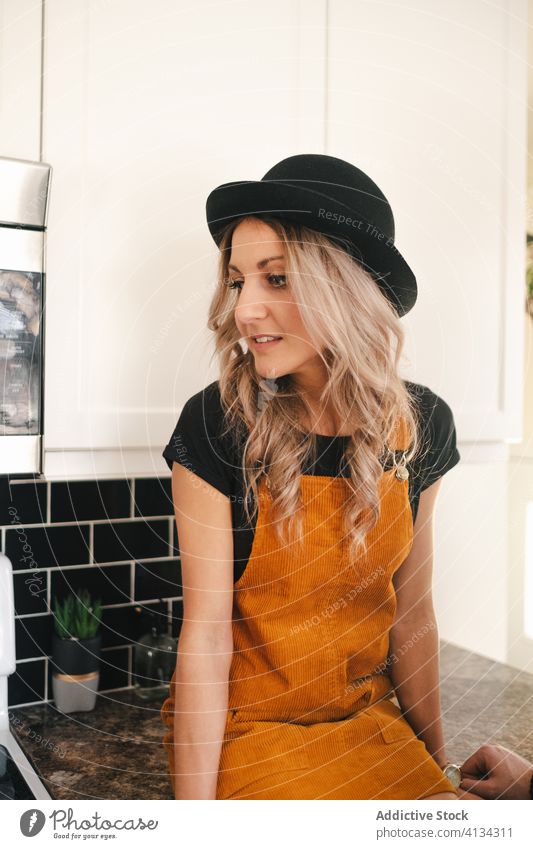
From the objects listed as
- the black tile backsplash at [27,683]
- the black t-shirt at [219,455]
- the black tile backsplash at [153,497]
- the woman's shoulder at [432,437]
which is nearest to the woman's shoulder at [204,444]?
the black t-shirt at [219,455]

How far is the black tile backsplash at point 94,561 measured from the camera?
3.18 feet

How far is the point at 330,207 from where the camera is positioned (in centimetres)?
67

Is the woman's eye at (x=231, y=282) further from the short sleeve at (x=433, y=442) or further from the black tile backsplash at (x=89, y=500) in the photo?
the black tile backsplash at (x=89, y=500)

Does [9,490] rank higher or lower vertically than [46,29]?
lower

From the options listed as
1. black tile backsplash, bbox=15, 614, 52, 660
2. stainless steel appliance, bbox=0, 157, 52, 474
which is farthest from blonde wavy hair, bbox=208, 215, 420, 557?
black tile backsplash, bbox=15, 614, 52, 660

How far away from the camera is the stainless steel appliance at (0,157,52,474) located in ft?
2.16

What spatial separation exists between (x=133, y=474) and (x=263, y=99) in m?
0.44

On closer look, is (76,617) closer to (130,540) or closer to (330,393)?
(130,540)

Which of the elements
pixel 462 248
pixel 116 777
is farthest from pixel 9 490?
pixel 462 248

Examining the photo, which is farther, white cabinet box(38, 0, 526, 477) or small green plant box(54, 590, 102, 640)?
small green plant box(54, 590, 102, 640)

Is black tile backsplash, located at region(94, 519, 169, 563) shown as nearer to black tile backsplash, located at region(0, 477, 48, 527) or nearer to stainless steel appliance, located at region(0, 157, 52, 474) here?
black tile backsplash, located at region(0, 477, 48, 527)

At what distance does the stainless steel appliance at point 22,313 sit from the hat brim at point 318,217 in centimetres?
17

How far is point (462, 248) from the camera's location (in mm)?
884

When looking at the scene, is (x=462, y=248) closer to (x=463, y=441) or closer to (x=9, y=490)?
(x=463, y=441)
